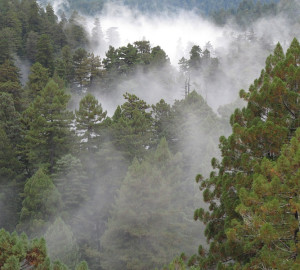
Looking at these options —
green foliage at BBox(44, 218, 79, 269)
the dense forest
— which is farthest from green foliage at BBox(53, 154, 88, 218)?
green foliage at BBox(44, 218, 79, 269)

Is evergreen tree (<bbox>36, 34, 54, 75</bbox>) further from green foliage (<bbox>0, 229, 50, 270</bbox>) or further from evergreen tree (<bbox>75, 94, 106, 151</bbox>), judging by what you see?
green foliage (<bbox>0, 229, 50, 270</bbox>)

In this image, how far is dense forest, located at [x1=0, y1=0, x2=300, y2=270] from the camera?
740 cm

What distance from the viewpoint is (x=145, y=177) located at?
75.3ft

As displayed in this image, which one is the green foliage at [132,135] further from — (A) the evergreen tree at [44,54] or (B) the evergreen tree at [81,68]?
(A) the evergreen tree at [44,54]

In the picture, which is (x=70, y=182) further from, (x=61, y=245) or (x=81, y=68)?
(x=81, y=68)

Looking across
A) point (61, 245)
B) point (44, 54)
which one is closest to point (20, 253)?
point (61, 245)

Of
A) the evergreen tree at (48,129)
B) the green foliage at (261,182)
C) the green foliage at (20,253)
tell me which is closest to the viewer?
the green foliage at (261,182)

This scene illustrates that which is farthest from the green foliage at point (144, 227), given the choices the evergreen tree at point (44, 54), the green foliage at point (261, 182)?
the evergreen tree at point (44, 54)

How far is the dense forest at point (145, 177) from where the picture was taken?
7402 millimetres

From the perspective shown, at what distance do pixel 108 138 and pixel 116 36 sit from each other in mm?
Answer: 63919

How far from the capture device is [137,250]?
71.8ft

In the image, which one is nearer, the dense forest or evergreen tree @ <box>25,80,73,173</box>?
the dense forest

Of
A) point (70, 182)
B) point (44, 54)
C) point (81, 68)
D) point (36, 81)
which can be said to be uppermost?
point (44, 54)

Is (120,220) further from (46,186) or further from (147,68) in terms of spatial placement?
(147,68)
